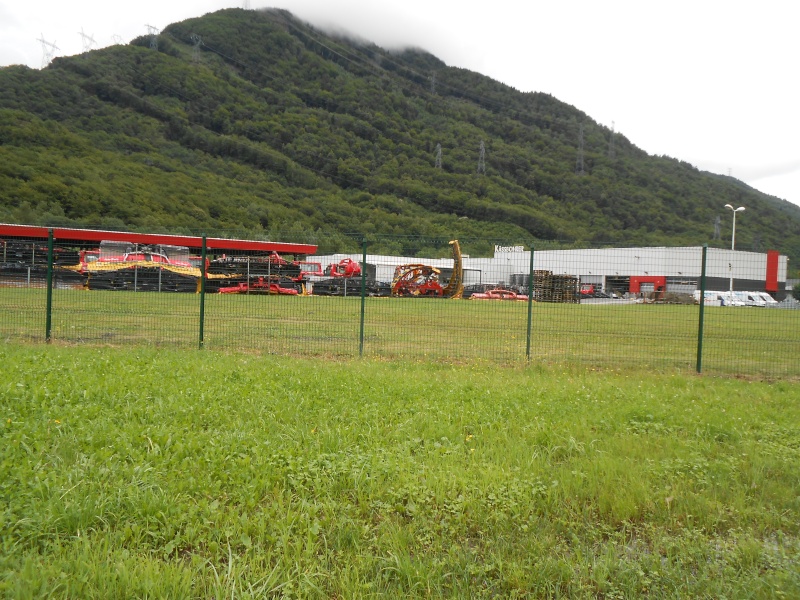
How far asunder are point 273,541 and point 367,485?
0.83m

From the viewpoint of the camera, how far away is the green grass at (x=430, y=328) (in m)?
9.89

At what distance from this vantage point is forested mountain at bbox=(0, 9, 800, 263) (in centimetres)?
6481

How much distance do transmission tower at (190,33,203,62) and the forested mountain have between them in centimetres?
56

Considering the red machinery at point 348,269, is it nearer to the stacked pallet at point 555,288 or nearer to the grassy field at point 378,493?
the stacked pallet at point 555,288

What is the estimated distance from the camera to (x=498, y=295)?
47.7 ft

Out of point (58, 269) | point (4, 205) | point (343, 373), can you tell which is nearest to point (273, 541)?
point (343, 373)

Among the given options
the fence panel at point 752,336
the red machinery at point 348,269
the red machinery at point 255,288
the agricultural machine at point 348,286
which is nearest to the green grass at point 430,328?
the fence panel at point 752,336

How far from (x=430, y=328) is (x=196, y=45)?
130 m

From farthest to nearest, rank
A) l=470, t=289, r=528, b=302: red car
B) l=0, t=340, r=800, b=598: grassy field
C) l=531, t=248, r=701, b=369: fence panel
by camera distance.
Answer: l=470, t=289, r=528, b=302: red car < l=531, t=248, r=701, b=369: fence panel < l=0, t=340, r=800, b=598: grassy field

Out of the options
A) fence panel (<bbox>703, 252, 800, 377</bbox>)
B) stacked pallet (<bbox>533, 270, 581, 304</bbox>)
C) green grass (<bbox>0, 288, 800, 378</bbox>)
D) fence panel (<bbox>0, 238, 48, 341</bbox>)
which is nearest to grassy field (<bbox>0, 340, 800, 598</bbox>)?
green grass (<bbox>0, 288, 800, 378</bbox>)

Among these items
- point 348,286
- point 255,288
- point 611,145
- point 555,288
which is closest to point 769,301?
point 555,288

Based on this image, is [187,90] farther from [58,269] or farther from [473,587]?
[473,587]

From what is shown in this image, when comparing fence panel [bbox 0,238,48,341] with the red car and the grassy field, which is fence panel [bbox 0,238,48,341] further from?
the red car

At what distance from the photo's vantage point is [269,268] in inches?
475
